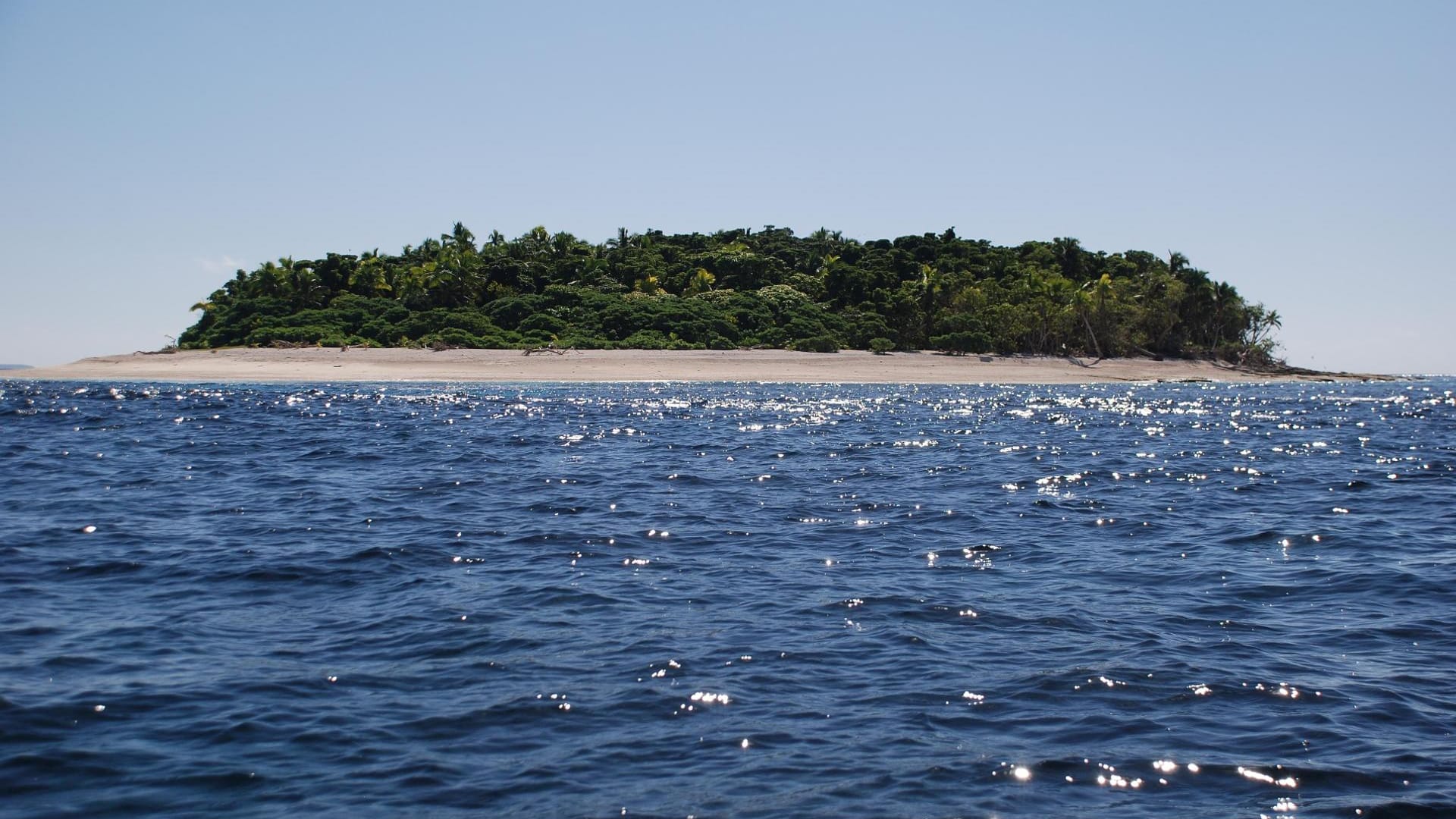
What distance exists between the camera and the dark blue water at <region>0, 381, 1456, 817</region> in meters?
6.66

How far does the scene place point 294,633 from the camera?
9711 mm

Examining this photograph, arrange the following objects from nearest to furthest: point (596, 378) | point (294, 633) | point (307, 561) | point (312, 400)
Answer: point (294, 633), point (307, 561), point (312, 400), point (596, 378)

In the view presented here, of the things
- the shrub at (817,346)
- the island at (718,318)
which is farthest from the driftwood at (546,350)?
the shrub at (817,346)

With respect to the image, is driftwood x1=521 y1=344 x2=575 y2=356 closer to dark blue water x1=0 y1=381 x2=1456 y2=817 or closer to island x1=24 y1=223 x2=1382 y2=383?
island x1=24 y1=223 x2=1382 y2=383

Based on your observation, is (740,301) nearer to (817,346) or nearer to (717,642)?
(817,346)

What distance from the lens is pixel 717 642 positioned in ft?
31.4

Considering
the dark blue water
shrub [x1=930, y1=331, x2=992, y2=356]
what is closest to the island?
shrub [x1=930, y1=331, x2=992, y2=356]

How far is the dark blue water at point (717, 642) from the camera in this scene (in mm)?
6660

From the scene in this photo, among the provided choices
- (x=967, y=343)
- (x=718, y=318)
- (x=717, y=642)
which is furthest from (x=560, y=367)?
(x=717, y=642)

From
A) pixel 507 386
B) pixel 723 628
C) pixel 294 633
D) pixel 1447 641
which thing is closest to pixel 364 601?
pixel 294 633

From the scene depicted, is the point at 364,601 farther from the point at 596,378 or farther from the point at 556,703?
the point at 596,378

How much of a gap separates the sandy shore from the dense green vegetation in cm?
463

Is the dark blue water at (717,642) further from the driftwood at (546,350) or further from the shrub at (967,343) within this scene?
the shrub at (967,343)

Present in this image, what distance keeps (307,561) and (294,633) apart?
332 cm
